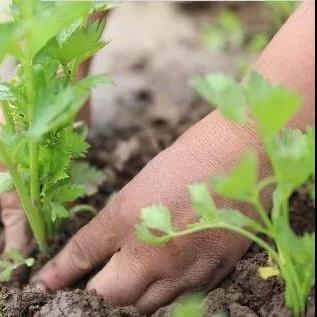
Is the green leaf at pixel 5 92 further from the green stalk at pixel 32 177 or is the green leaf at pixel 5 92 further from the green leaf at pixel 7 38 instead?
the green leaf at pixel 7 38

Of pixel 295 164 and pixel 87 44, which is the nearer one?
pixel 295 164

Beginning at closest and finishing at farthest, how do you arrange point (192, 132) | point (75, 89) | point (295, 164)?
point (295, 164) < point (75, 89) < point (192, 132)

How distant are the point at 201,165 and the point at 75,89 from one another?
1.17 ft

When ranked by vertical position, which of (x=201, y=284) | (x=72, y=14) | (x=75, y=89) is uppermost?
(x=72, y=14)

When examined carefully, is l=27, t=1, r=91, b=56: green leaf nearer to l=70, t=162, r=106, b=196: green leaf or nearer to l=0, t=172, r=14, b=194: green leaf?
l=0, t=172, r=14, b=194: green leaf

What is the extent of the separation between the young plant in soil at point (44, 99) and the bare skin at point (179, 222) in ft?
0.42

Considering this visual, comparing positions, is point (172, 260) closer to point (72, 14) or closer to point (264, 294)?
point (264, 294)

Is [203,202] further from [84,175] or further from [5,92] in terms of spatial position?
[84,175]

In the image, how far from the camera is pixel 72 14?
3.41 feet

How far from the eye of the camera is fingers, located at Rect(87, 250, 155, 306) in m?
1.40

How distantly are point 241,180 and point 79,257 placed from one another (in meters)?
0.66

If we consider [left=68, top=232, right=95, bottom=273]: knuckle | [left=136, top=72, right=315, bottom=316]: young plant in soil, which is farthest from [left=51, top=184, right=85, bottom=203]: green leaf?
[left=136, top=72, right=315, bottom=316]: young plant in soil

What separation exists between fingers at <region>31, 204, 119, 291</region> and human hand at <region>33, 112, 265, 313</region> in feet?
0.04

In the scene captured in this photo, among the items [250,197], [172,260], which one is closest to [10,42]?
[250,197]
